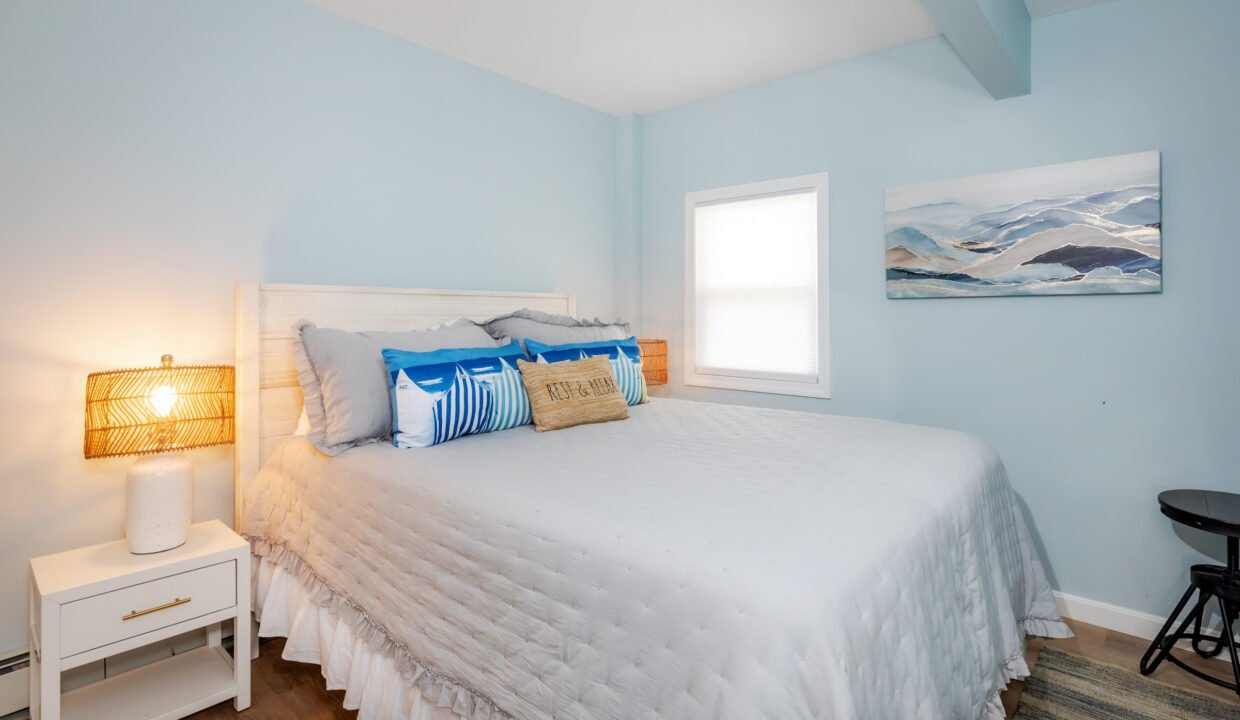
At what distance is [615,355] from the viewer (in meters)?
2.81

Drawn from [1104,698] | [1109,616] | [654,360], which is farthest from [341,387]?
[1109,616]

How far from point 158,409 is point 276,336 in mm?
545

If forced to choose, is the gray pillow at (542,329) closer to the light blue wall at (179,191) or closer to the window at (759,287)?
the light blue wall at (179,191)

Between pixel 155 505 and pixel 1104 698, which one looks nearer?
pixel 155 505

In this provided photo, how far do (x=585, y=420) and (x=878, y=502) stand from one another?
1211mm

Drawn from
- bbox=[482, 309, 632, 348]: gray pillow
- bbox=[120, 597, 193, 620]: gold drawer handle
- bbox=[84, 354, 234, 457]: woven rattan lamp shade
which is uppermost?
bbox=[482, 309, 632, 348]: gray pillow

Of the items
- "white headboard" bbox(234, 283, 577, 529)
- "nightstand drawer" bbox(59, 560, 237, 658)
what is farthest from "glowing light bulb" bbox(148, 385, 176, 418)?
"nightstand drawer" bbox(59, 560, 237, 658)

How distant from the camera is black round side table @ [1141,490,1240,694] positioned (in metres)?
1.89

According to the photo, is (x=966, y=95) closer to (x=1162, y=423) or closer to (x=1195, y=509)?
(x=1162, y=423)

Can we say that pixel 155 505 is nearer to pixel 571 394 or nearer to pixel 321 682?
pixel 321 682

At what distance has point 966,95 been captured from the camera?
8.75 feet

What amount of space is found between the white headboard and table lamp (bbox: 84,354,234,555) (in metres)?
0.30

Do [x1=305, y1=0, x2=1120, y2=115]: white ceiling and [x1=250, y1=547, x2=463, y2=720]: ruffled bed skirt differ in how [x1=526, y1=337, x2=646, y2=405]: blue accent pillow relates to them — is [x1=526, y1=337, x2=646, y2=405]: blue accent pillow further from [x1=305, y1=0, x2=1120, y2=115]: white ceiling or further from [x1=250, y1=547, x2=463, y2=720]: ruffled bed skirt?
[x1=305, y1=0, x2=1120, y2=115]: white ceiling

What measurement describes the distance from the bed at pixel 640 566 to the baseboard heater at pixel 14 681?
0.61 metres
